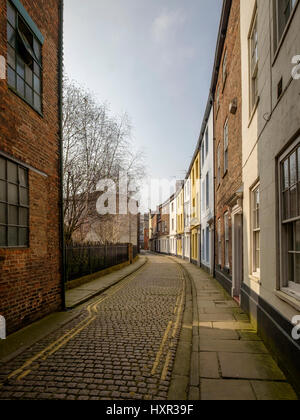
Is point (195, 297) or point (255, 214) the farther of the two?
point (195, 297)

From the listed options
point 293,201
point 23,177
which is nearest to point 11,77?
point 23,177

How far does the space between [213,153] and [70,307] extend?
10.8 m

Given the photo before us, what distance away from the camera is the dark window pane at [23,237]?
636 centimetres

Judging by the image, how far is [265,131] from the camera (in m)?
5.57

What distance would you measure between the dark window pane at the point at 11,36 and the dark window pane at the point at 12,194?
3.00m

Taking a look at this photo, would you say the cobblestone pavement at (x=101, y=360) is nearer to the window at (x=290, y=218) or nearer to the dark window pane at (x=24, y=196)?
the window at (x=290, y=218)

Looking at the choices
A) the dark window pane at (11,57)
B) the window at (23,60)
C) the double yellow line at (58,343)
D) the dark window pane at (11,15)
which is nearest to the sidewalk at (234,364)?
the double yellow line at (58,343)

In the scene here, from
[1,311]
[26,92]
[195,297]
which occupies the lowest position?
[195,297]

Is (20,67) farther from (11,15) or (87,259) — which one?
(87,259)

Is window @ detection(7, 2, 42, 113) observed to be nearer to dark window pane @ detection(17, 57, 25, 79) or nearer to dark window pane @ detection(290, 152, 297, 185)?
dark window pane @ detection(17, 57, 25, 79)

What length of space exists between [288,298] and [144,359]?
8.10ft
